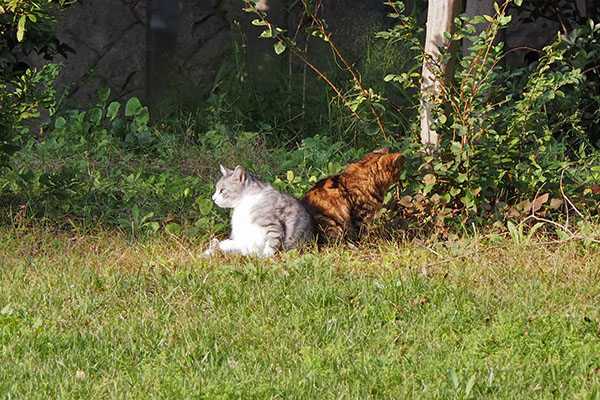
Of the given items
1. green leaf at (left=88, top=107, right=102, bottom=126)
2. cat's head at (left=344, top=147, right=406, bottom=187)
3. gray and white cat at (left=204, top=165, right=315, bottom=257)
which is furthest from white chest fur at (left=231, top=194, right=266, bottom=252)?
green leaf at (left=88, top=107, right=102, bottom=126)

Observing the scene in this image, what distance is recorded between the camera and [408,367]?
352 cm

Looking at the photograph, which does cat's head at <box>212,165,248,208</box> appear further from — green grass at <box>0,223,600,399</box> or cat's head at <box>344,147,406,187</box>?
cat's head at <box>344,147,406,187</box>

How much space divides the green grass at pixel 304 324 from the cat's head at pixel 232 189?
50 cm

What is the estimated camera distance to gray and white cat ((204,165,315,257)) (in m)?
5.06

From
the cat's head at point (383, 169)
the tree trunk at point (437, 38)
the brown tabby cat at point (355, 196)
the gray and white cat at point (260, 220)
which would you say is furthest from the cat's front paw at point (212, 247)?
the tree trunk at point (437, 38)

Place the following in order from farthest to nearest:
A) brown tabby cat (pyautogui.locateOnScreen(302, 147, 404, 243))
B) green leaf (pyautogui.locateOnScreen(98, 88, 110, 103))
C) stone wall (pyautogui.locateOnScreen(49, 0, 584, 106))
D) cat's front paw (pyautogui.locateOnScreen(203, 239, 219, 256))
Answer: stone wall (pyautogui.locateOnScreen(49, 0, 584, 106)), green leaf (pyautogui.locateOnScreen(98, 88, 110, 103)), brown tabby cat (pyautogui.locateOnScreen(302, 147, 404, 243)), cat's front paw (pyautogui.locateOnScreen(203, 239, 219, 256))

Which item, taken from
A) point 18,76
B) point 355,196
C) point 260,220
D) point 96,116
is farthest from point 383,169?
point 96,116

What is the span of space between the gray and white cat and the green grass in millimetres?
164

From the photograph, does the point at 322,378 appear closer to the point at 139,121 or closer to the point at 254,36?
the point at 139,121

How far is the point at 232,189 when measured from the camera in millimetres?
5402

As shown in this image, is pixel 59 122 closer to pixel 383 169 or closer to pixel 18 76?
pixel 18 76

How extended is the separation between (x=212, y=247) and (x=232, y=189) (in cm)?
43

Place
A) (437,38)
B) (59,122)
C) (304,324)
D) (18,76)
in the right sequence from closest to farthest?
(304,324)
(437,38)
(18,76)
(59,122)

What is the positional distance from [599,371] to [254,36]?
614 cm
